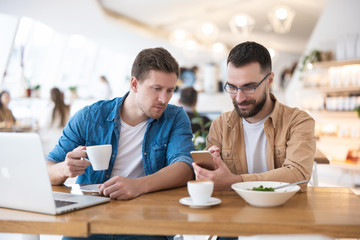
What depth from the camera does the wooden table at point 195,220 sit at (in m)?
1.14

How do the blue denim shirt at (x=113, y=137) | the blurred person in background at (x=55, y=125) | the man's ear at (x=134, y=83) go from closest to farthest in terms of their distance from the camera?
the blue denim shirt at (x=113, y=137), the man's ear at (x=134, y=83), the blurred person in background at (x=55, y=125)

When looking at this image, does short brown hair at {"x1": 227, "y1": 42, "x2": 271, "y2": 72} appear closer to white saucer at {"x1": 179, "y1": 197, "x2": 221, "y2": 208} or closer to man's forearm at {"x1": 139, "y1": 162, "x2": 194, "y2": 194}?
man's forearm at {"x1": 139, "y1": 162, "x2": 194, "y2": 194}

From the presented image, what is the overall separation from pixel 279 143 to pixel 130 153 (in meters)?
0.71

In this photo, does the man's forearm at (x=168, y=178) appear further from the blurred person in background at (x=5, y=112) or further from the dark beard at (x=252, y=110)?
the blurred person in background at (x=5, y=112)

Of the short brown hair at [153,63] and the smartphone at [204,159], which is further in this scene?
the short brown hair at [153,63]

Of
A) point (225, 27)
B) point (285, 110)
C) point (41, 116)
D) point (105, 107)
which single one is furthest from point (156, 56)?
point (225, 27)

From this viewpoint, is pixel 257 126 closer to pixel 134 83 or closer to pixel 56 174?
pixel 134 83

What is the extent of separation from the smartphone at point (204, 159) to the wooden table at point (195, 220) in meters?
0.17

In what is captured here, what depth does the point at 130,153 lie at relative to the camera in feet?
6.30

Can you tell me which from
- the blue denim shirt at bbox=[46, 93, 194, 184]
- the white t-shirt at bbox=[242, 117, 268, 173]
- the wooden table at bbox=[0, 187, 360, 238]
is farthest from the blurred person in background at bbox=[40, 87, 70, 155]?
the wooden table at bbox=[0, 187, 360, 238]

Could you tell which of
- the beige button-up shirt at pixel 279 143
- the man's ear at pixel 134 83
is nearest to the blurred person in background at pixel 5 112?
the man's ear at pixel 134 83

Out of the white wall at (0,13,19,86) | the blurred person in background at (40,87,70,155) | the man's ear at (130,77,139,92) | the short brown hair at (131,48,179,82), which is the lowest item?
the blurred person in background at (40,87,70,155)

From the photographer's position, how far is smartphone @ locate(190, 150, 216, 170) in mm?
1434

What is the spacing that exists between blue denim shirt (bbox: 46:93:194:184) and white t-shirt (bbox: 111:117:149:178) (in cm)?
3
